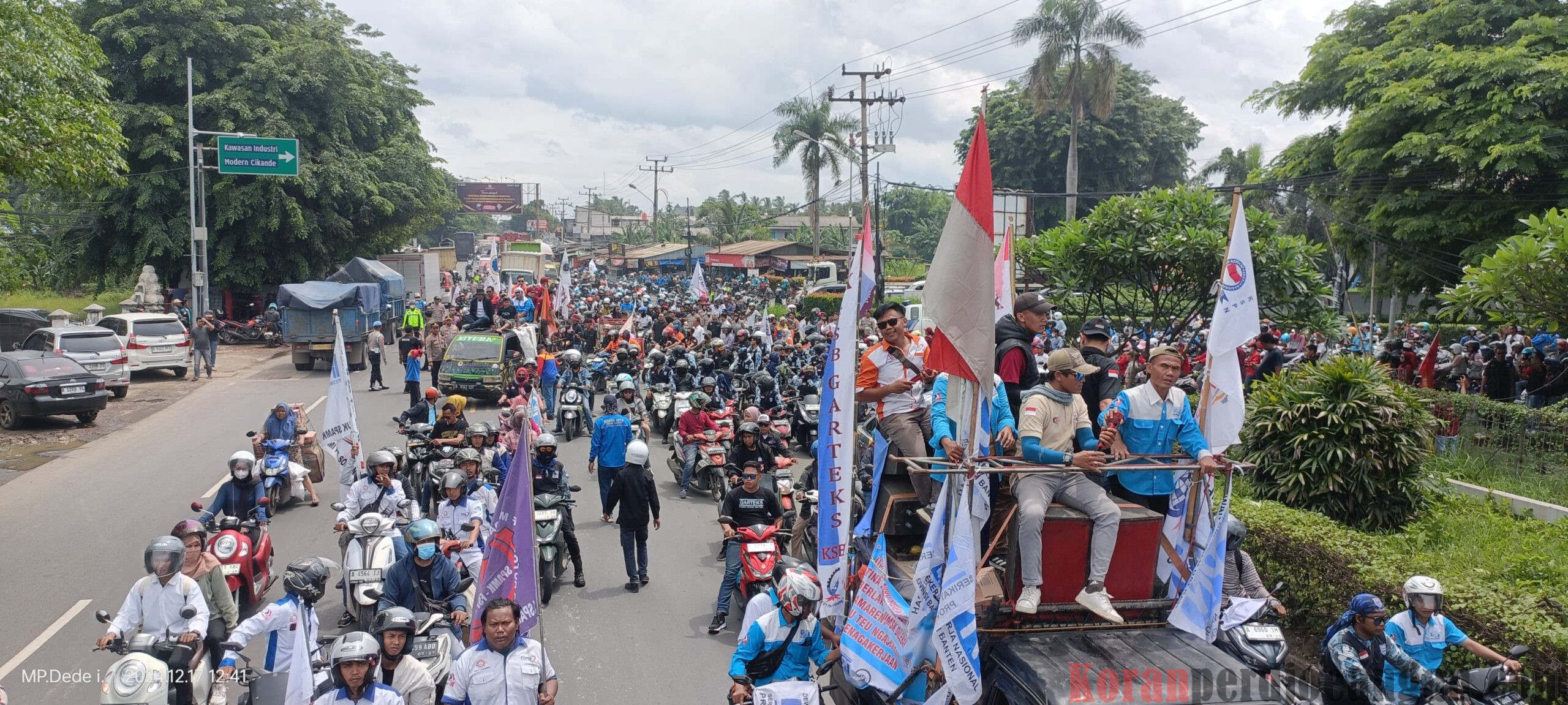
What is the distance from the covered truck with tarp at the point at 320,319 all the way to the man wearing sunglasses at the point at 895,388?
857 inches

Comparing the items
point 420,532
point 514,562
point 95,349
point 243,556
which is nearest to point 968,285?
point 514,562

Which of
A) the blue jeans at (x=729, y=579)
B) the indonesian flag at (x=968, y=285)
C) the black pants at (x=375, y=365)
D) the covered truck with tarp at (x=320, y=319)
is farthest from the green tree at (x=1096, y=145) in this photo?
the indonesian flag at (x=968, y=285)

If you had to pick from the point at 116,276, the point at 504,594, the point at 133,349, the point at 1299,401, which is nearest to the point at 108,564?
the point at 504,594

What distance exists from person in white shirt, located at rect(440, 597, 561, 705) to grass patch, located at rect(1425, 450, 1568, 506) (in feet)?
32.1

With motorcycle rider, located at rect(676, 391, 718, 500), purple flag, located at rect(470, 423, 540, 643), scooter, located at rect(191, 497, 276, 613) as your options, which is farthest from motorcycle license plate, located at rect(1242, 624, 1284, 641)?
motorcycle rider, located at rect(676, 391, 718, 500)

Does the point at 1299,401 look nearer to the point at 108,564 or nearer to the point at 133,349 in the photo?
the point at 108,564

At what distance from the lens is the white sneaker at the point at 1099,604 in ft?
18.4

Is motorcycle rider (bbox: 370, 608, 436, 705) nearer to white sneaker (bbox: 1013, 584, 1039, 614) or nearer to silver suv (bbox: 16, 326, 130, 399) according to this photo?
white sneaker (bbox: 1013, 584, 1039, 614)

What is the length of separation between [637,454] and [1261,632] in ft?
19.1

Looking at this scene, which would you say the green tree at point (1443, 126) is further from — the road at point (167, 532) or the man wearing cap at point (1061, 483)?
the man wearing cap at point (1061, 483)

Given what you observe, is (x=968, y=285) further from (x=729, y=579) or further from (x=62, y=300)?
(x=62, y=300)

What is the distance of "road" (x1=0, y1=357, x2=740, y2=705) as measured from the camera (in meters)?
8.12

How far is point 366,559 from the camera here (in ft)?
27.9

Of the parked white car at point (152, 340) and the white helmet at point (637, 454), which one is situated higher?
the parked white car at point (152, 340)
